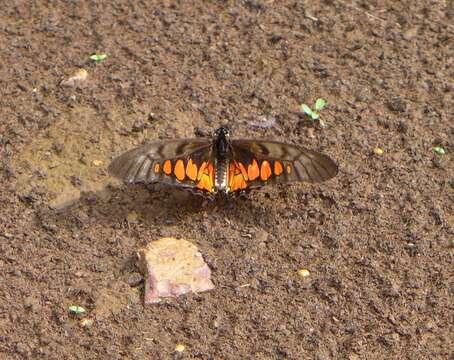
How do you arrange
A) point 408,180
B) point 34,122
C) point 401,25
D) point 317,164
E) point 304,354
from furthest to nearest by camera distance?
point 401,25, point 34,122, point 408,180, point 317,164, point 304,354

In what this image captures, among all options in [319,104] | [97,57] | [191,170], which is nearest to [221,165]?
[191,170]

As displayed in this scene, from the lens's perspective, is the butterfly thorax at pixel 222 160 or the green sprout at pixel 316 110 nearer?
the butterfly thorax at pixel 222 160

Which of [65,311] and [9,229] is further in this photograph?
[9,229]

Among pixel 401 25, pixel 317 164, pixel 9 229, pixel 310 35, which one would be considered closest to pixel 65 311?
pixel 9 229

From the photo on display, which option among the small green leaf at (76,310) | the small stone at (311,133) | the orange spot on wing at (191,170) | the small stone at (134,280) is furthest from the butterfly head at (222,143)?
the small green leaf at (76,310)

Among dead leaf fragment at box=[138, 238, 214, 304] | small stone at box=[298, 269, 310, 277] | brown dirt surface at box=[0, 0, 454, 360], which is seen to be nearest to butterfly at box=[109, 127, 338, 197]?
brown dirt surface at box=[0, 0, 454, 360]

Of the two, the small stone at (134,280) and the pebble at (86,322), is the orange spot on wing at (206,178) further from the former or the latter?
the pebble at (86,322)

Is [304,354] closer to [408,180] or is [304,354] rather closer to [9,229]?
[408,180]
